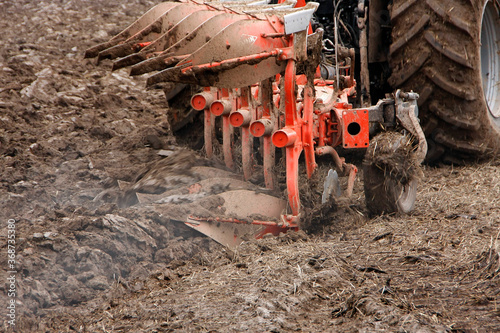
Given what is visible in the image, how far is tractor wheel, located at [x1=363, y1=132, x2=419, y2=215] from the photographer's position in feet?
11.4

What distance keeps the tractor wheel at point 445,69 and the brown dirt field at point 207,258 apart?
0.97 ft

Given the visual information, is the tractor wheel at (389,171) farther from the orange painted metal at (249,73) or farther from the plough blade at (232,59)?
the plough blade at (232,59)

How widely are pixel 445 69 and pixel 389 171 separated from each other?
1060mm

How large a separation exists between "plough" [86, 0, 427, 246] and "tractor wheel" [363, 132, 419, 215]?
0.5 inches

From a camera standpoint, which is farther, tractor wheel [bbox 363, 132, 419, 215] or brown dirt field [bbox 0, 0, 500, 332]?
tractor wheel [bbox 363, 132, 419, 215]

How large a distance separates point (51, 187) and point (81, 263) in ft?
4.73

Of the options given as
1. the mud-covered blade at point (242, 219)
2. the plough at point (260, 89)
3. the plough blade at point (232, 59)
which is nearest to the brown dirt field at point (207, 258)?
the mud-covered blade at point (242, 219)

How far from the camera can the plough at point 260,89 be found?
3148 millimetres

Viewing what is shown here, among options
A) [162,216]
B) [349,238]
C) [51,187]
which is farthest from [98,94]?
[349,238]

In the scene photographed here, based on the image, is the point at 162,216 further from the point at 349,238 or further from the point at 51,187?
the point at 51,187

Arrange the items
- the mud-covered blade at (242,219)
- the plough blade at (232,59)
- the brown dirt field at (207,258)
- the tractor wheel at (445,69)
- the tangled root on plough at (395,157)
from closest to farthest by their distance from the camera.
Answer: the brown dirt field at (207,258) < the plough blade at (232,59) < the mud-covered blade at (242,219) < the tangled root on plough at (395,157) < the tractor wheel at (445,69)

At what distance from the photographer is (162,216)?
10.5ft

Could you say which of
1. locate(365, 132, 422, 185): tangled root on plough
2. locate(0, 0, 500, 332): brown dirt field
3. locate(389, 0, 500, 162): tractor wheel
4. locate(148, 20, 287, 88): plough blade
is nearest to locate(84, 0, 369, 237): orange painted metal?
locate(148, 20, 287, 88): plough blade

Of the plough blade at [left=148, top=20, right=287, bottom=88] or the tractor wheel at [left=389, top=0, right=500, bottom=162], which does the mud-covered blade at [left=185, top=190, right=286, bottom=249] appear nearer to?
the plough blade at [left=148, top=20, right=287, bottom=88]
